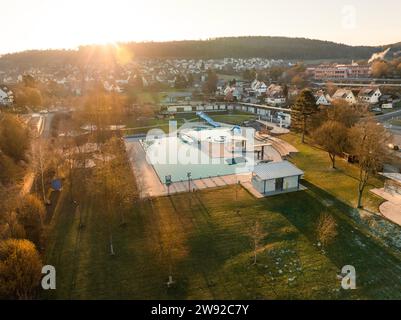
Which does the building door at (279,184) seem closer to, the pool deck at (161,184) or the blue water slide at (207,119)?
the pool deck at (161,184)

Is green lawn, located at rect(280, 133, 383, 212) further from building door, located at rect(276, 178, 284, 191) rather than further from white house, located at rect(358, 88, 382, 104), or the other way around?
white house, located at rect(358, 88, 382, 104)

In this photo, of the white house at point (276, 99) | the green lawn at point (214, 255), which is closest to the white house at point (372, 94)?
the white house at point (276, 99)

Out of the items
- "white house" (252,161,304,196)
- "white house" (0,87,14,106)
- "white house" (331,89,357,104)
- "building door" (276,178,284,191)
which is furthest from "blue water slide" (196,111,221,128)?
"white house" (0,87,14,106)

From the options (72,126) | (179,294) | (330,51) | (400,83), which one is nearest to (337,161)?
(179,294)

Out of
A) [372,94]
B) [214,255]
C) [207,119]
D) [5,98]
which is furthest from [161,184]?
[372,94]

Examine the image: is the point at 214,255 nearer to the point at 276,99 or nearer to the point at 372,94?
the point at 276,99
